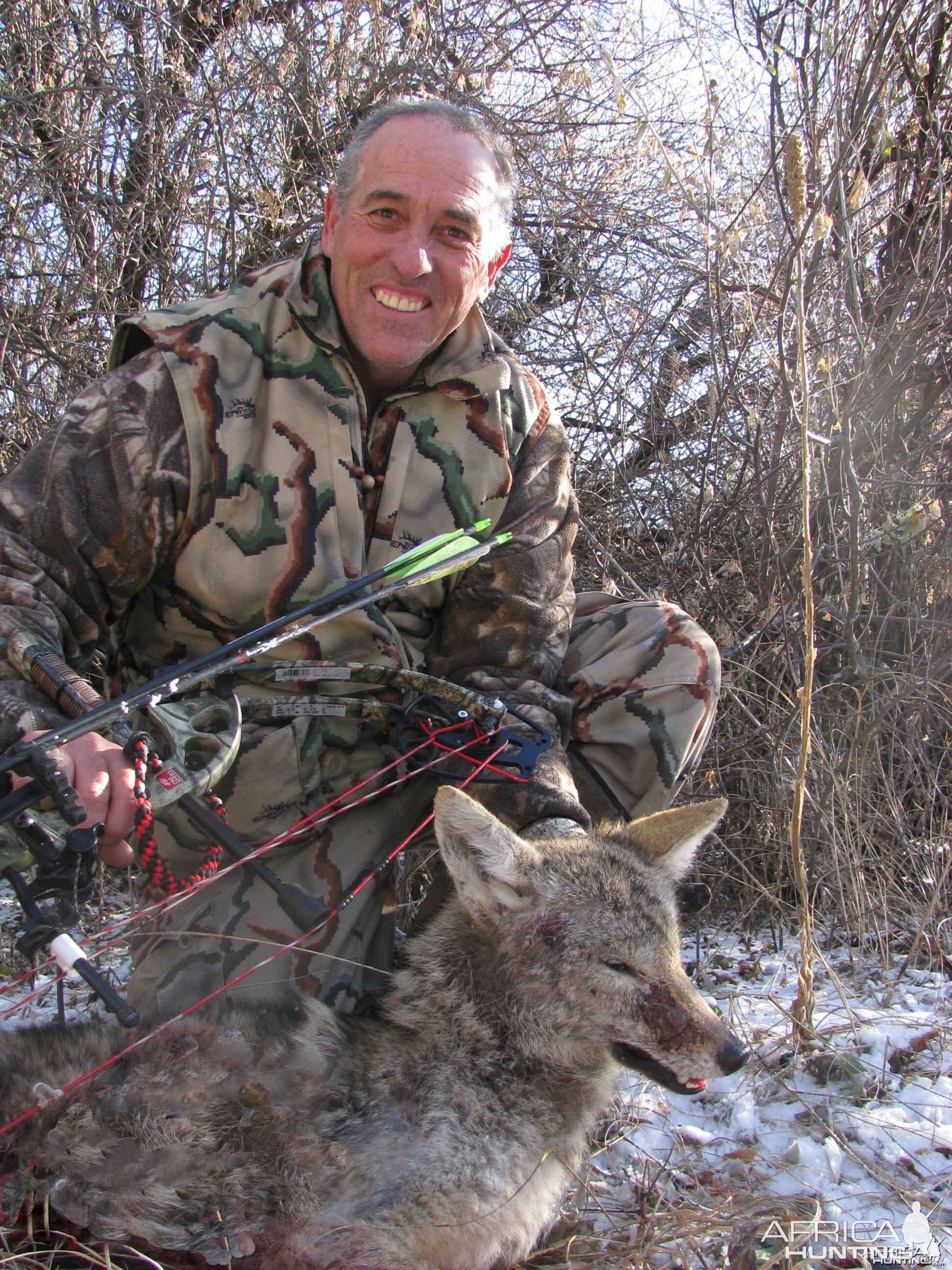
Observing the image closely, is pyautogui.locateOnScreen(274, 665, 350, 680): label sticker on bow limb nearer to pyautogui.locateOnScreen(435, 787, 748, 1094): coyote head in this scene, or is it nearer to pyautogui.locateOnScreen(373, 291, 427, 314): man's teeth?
pyautogui.locateOnScreen(435, 787, 748, 1094): coyote head

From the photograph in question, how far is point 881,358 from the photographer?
15.9 ft

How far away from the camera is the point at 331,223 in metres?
4.05

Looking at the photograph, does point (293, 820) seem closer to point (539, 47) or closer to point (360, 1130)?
point (360, 1130)

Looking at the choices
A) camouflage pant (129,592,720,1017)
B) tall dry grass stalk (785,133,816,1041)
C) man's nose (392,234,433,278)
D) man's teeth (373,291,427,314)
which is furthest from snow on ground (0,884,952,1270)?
man's nose (392,234,433,278)

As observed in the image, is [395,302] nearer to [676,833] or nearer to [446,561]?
[446,561]

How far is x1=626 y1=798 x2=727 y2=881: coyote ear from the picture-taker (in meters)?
3.14

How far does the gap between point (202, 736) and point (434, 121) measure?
254 centimetres

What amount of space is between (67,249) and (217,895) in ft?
14.3

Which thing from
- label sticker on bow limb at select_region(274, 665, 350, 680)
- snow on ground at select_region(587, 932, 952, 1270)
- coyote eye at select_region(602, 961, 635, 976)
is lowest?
snow on ground at select_region(587, 932, 952, 1270)

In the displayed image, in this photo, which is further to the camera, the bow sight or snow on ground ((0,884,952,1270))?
snow on ground ((0,884,952,1270))

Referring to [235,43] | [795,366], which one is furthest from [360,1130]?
[235,43]

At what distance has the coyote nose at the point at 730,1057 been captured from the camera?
2.61 m

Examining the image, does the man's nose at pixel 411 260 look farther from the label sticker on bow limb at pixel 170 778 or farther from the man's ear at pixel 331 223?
the label sticker on bow limb at pixel 170 778

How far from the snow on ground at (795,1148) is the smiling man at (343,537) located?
882mm
